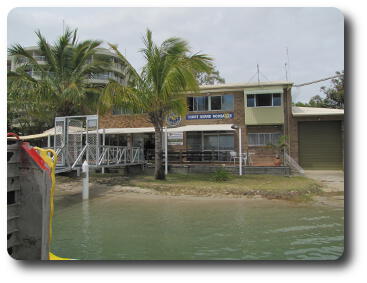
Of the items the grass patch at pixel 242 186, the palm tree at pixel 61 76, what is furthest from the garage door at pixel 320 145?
the palm tree at pixel 61 76

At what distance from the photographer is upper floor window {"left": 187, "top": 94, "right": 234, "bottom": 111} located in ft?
55.3

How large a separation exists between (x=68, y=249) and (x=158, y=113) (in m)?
7.47

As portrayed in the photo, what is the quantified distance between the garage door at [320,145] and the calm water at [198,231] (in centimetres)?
859

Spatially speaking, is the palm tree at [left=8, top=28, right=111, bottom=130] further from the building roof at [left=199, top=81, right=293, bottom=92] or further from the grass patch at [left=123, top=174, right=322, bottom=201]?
the building roof at [left=199, top=81, right=293, bottom=92]

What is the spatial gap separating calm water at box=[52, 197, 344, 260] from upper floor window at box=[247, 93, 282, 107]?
28.5 feet

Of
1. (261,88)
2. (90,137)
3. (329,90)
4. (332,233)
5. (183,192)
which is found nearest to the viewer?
(332,233)

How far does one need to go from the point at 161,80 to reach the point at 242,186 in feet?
16.3

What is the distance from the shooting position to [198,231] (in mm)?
5750

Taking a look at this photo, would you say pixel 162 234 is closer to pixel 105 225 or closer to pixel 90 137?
pixel 105 225

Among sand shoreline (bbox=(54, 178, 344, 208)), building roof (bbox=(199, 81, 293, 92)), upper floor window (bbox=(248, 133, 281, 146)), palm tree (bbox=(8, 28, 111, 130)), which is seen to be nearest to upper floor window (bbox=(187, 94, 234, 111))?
building roof (bbox=(199, 81, 293, 92))

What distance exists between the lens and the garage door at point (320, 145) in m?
15.5

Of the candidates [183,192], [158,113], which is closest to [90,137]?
[158,113]

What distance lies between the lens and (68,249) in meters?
4.75

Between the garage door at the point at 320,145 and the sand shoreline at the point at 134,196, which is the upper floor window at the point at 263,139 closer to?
the garage door at the point at 320,145
